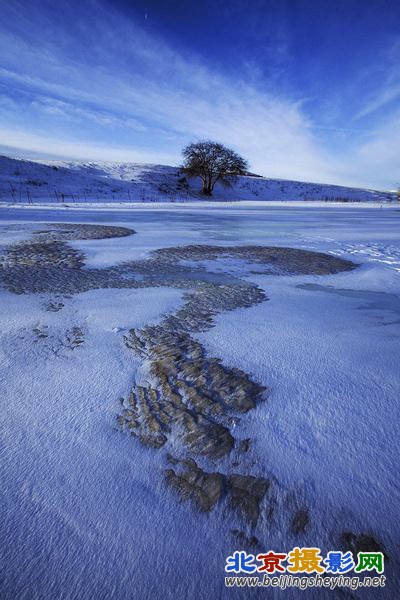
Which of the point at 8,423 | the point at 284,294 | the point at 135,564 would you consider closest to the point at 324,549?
the point at 135,564

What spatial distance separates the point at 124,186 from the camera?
31.3 metres

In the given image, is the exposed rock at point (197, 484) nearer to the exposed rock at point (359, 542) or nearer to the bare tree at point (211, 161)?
the exposed rock at point (359, 542)

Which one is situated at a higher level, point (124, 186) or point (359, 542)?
point (124, 186)

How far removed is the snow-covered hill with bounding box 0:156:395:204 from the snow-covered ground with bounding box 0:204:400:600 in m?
20.8

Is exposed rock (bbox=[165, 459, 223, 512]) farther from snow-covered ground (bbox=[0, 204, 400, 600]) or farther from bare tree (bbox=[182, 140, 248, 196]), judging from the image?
bare tree (bbox=[182, 140, 248, 196])

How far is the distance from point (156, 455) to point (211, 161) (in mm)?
34029

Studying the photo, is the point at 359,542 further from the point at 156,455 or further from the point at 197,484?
the point at 156,455

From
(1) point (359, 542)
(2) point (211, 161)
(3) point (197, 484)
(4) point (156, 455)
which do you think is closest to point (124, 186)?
(2) point (211, 161)

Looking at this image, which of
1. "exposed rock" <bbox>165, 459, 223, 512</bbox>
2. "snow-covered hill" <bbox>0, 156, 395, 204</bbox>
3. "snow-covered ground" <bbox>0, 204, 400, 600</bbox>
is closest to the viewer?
"snow-covered ground" <bbox>0, 204, 400, 600</bbox>

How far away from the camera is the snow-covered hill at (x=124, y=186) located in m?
25.0

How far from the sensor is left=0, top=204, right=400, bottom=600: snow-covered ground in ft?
3.01

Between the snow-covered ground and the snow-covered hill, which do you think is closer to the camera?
the snow-covered ground

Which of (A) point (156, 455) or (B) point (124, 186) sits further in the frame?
(B) point (124, 186)

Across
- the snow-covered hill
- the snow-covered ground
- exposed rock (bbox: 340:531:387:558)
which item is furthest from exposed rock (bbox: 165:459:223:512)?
the snow-covered hill
